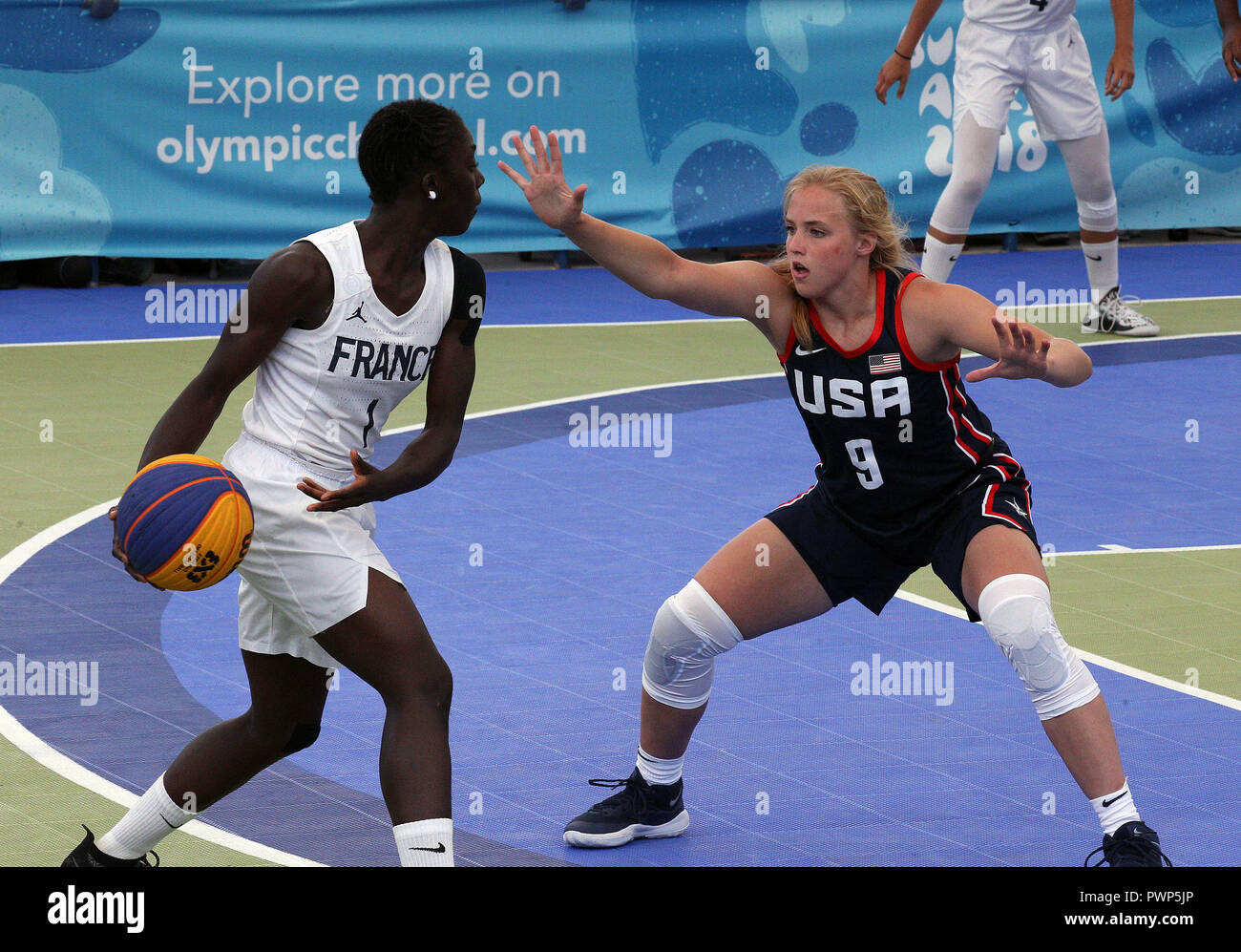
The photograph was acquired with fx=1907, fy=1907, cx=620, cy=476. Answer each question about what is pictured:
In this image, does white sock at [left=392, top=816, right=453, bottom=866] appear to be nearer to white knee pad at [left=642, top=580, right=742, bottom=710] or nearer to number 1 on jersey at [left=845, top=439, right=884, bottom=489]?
white knee pad at [left=642, top=580, right=742, bottom=710]

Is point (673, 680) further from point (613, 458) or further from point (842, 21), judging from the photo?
→ point (842, 21)

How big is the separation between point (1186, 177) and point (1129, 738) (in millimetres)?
11566

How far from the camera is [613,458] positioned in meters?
10.2

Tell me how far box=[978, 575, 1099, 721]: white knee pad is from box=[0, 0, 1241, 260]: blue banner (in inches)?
427

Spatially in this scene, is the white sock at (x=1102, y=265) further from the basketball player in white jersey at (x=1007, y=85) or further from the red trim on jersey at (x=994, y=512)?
the red trim on jersey at (x=994, y=512)

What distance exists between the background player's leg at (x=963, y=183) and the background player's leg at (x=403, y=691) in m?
8.22

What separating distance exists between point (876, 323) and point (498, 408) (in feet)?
20.6

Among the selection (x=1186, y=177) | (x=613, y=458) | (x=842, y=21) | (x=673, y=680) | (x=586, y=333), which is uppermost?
(x=842, y=21)

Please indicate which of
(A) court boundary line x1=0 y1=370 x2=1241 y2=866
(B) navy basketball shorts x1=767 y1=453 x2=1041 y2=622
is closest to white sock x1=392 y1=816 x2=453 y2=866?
(A) court boundary line x1=0 y1=370 x2=1241 y2=866

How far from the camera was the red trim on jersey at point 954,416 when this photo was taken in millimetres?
5266

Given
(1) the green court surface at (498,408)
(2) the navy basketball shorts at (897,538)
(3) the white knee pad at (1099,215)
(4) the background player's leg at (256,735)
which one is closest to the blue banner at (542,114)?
(1) the green court surface at (498,408)
